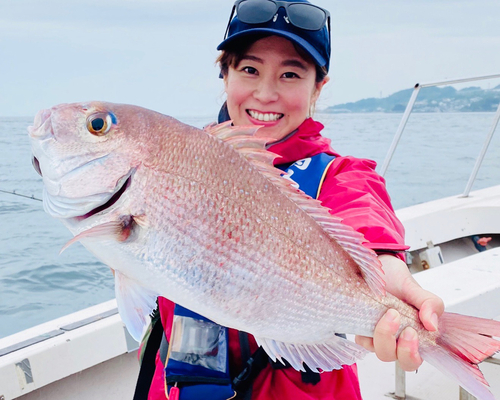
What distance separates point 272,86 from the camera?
1761mm

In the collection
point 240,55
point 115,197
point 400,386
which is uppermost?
point 240,55

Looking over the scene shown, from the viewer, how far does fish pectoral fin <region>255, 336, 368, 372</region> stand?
123cm

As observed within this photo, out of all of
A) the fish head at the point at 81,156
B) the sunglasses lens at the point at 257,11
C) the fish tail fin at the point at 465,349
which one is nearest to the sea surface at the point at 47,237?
the fish head at the point at 81,156

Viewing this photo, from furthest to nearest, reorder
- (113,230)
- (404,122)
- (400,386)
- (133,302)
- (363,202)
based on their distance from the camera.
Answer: (404,122) → (400,386) → (363,202) → (133,302) → (113,230)

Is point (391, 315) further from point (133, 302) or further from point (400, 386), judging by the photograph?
point (400, 386)

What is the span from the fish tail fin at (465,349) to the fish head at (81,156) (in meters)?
0.84

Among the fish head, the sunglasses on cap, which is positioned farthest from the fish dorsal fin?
the sunglasses on cap

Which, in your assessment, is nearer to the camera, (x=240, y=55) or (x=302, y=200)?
(x=302, y=200)

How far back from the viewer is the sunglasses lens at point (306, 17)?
174 cm

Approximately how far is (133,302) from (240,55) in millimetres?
1007

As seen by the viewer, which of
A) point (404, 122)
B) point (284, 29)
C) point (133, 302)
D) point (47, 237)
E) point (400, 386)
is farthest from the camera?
point (47, 237)

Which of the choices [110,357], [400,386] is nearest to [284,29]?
[110,357]

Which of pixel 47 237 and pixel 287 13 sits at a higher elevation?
pixel 287 13

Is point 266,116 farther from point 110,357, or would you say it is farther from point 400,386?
point 400,386
